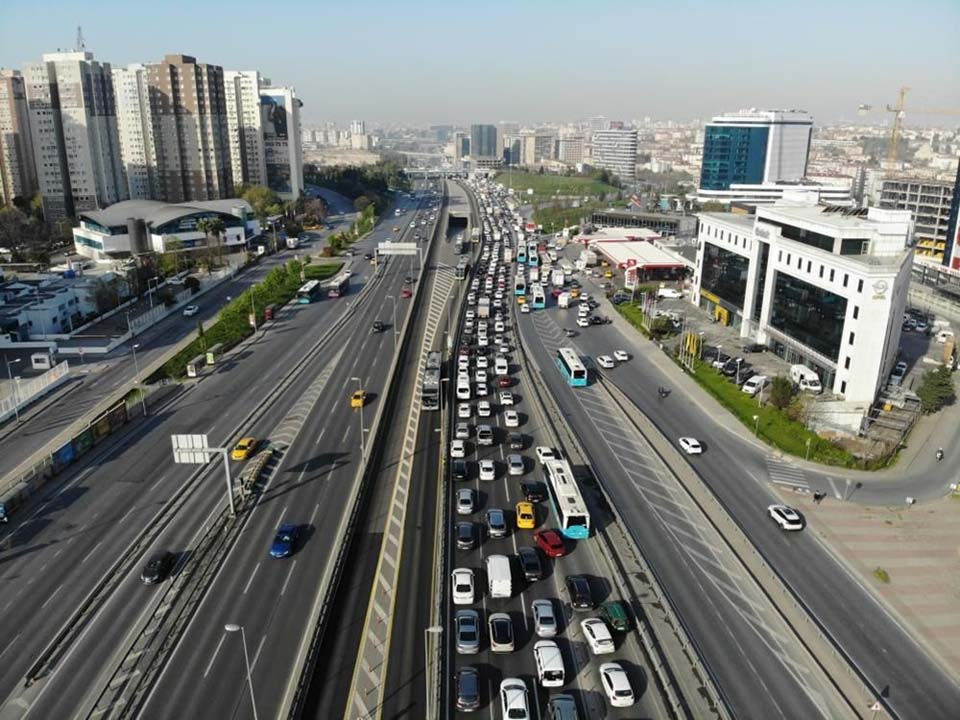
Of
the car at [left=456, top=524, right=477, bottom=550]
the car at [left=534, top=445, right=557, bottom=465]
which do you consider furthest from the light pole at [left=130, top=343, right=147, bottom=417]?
the car at [left=534, top=445, right=557, bottom=465]

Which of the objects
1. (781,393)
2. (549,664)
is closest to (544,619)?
(549,664)

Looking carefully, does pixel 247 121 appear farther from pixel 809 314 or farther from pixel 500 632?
pixel 500 632

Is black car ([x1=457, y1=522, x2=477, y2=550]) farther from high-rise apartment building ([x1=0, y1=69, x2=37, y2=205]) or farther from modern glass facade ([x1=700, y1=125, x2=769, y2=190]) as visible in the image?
modern glass facade ([x1=700, y1=125, x2=769, y2=190])

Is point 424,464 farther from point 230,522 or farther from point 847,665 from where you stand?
point 847,665

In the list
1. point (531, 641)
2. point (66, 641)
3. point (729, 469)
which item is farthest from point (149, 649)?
point (729, 469)

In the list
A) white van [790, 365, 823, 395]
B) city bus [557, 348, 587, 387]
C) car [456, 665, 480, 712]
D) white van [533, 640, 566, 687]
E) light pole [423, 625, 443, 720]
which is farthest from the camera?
city bus [557, 348, 587, 387]

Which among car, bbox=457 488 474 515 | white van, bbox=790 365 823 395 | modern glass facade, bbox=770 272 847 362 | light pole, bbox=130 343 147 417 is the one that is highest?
modern glass facade, bbox=770 272 847 362
